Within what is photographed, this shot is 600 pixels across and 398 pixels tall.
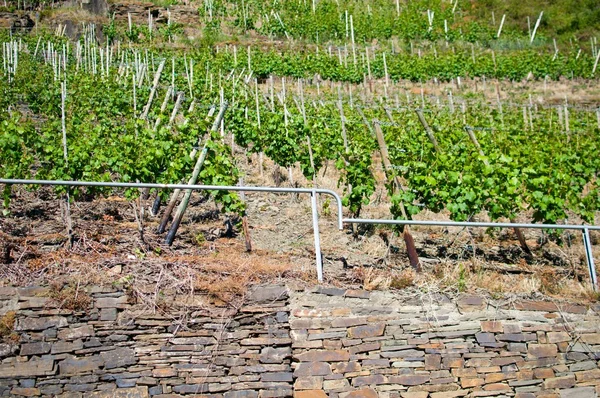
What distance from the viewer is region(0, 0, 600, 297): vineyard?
852 centimetres

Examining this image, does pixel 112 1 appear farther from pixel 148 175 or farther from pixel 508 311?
pixel 508 311

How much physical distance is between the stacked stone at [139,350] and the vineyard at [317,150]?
2.12 feet

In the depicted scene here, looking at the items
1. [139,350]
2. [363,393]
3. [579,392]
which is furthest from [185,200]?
[579,392]

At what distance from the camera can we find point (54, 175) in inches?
369

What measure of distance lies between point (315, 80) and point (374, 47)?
6.62 meters

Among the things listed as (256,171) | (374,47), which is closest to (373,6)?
(374,47)

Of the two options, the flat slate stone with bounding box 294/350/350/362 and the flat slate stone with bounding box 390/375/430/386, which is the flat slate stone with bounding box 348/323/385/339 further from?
the flat slate stone with bounding box 390/375/430/386

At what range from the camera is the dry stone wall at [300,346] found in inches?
243

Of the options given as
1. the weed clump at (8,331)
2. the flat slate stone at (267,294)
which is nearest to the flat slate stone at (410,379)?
the flat slate stone at (267,294)

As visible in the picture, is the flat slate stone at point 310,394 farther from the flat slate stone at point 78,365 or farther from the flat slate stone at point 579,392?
the flat slate stone at point 579,392

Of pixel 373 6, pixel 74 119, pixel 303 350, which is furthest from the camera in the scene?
pixel 373 6

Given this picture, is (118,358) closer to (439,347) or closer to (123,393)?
(123,393)

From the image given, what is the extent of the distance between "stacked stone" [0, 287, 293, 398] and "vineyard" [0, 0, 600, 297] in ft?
2.12

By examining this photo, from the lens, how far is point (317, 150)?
11977 mm
